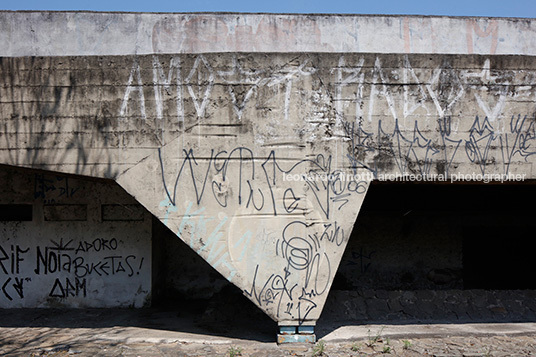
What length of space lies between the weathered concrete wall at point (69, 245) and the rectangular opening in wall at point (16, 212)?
15 millimetres

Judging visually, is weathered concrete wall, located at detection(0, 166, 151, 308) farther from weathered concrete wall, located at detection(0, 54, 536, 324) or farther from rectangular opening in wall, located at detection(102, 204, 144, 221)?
weathered concrete wall, located at detection(0, 54, 536, 324)

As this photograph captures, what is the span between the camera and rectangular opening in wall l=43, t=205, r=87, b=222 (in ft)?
24.3

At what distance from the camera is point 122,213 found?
752cm

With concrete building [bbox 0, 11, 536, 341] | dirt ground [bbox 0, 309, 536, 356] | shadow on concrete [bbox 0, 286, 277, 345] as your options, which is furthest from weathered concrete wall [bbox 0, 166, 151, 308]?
concrete building [bbox 0, 11, 536, 341]

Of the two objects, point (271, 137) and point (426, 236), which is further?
point (426, 236)

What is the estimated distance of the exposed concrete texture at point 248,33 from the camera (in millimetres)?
9883

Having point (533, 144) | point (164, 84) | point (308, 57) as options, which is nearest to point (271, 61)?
point (308, 57)

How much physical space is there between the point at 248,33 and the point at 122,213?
5168 millimetres

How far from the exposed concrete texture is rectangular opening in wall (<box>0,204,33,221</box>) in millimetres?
4093

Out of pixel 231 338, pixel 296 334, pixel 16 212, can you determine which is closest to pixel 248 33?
pixel 16 212

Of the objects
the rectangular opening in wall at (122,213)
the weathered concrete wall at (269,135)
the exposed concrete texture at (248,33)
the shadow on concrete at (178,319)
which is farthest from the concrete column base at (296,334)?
the exposed concrete texture at (248,33)

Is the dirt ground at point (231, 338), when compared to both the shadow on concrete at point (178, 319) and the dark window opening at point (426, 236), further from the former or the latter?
the dark window opening at point (426, 236)

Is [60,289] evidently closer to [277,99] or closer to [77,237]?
[77,237]

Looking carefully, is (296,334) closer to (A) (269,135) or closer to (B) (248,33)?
(A) (269,135)
